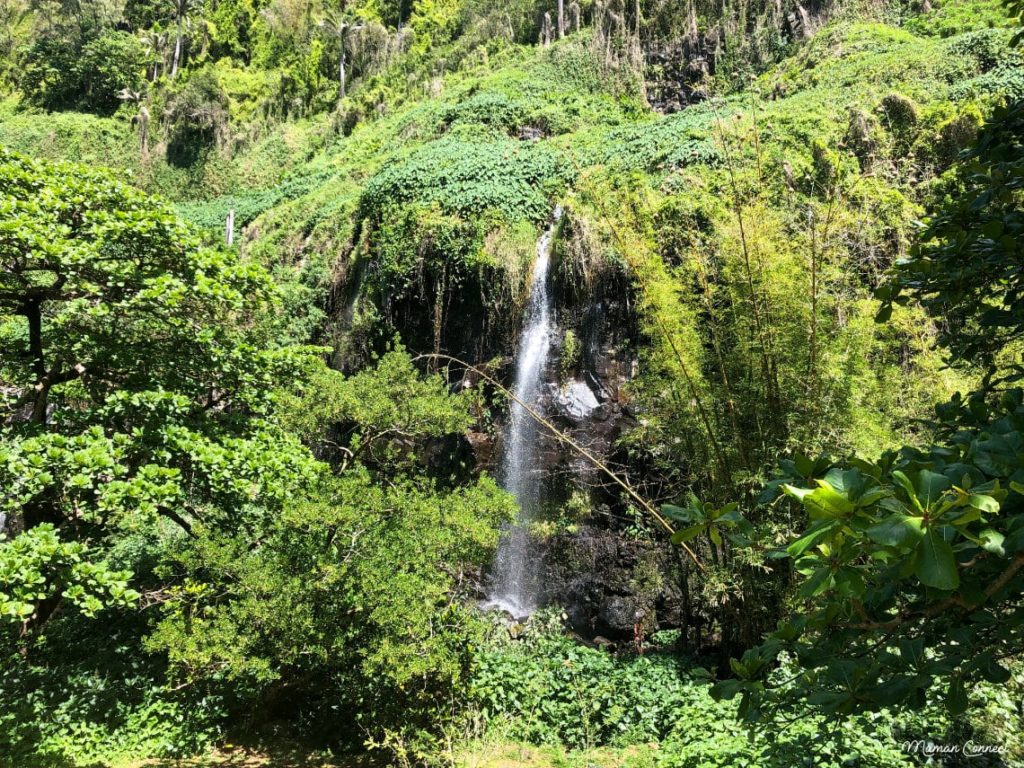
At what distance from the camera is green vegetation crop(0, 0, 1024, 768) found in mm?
1216

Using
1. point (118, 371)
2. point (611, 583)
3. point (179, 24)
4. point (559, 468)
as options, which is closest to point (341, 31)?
point (179, 24)

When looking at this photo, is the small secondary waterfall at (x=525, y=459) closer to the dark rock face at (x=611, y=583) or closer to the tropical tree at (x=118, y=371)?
the dark rock face at (x=611, y=583)

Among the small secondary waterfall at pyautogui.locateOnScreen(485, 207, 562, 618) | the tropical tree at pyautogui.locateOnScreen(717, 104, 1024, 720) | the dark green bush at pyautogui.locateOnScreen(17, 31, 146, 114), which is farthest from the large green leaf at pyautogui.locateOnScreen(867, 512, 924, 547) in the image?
the dark green bush at pyautogui.locateOnScreen(17, 31, 146, 114)

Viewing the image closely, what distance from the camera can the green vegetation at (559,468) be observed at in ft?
3.99

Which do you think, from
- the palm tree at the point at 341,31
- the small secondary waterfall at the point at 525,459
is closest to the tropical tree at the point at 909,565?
the small secondary waterfall at the point at 525,459

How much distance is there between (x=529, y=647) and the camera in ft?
21.7

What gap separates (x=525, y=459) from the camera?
9477 millimetres

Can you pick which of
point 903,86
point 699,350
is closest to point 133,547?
point 699,350

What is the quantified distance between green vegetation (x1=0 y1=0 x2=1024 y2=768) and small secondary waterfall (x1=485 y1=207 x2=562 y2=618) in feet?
1.00

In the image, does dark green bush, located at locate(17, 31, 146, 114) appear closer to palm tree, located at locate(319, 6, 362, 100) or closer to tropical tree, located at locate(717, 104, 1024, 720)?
palm tree, located at locate(319, 6, 362, 100)

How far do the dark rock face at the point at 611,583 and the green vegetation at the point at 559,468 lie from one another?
6.2 inches

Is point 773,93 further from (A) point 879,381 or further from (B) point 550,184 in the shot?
(A) point 879,381

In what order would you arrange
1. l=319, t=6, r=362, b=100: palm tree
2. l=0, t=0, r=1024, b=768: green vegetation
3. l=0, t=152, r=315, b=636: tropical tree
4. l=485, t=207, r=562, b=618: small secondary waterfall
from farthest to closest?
1. l=319, t=6, r=362, b=100: palm tree
2. l=485, t=207, r=562, b=618: small secondary waterfall
3. l=0, t=152, r=315, b=636: tropical tree
4. l=0, t=0, r=1024, b=768: green vegetation

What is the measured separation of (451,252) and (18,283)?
7361mm
